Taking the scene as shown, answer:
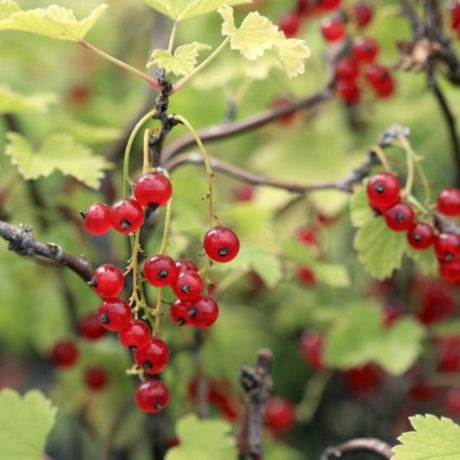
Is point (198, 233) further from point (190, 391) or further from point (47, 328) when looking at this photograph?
point (47, 328)

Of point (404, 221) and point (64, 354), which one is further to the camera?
point (64, 354)

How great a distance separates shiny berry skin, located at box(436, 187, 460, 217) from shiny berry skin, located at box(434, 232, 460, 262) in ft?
0.38

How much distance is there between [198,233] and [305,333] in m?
0.90

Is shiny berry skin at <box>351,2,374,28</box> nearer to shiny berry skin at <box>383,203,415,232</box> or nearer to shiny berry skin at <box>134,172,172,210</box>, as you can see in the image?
shiny berry skin at <box>383,203,415,232</box>

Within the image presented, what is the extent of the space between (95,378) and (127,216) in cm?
101

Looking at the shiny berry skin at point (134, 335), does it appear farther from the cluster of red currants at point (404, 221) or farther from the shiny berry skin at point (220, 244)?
the cluster of red currants at point (404, 221)

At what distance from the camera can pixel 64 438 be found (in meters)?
2.87

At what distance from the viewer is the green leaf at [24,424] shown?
52.6 inches

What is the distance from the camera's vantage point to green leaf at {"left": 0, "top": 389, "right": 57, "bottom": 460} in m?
1.34

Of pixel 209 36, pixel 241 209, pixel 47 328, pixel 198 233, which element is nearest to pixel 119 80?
pixel 209 36

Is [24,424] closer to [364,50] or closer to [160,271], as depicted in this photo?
[160,271]

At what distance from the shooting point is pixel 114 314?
1.11 metres

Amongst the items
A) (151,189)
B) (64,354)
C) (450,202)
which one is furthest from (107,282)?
(64,354)

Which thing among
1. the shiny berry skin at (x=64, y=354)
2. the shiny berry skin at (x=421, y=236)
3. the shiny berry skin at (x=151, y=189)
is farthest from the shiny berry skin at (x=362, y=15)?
the shiny berry skin at (x=64, y=354)
